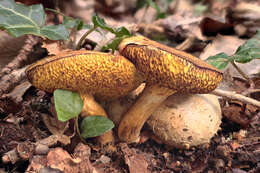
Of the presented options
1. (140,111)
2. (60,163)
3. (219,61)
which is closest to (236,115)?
(219,61)

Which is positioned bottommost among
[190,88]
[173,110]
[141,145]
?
[141,145]

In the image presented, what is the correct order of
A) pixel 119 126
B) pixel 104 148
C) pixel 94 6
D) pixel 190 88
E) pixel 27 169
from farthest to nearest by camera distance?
pixel 94 6 → pixel 119 126 → pixel 104 148 → pixel 190 88 → pixel 27 169

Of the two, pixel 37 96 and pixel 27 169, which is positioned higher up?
pixel 37 96

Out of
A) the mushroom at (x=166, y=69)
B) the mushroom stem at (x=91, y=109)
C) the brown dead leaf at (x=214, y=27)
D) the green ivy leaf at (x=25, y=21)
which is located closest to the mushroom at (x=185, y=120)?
the mushroom at (x=166, y=69)

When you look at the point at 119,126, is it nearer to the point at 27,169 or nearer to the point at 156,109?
the point at 156,109

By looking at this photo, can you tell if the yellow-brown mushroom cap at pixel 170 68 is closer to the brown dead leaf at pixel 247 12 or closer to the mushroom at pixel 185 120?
the mushroom at pixel 185 120

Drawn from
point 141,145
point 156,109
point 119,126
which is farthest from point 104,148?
point 156,109

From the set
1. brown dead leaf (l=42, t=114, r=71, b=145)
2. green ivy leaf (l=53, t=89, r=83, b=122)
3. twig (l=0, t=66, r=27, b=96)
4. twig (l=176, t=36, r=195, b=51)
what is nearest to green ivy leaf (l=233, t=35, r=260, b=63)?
twig (l=176, t=36, r=195, b=51)

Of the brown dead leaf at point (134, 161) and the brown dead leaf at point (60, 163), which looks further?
the brown dead leaf at point (134, 161)

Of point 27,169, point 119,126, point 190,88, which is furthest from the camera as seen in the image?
point 119,126
